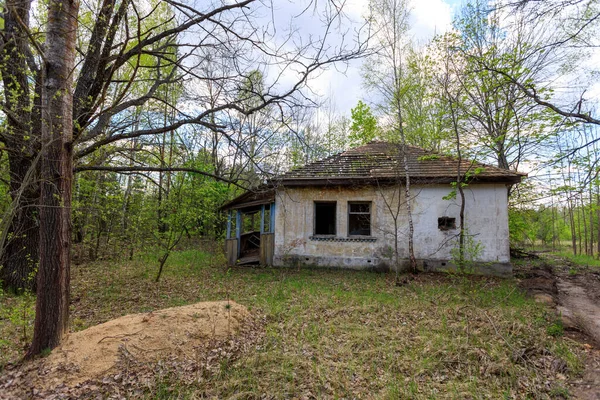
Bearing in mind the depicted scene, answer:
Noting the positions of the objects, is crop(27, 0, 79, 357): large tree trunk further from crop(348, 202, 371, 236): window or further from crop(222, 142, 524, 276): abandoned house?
crop(348, 202, 371, 236): window

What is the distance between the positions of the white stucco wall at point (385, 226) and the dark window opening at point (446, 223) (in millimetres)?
125

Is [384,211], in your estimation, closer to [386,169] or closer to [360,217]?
[386,169]

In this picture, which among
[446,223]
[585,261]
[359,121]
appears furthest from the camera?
[359,121]

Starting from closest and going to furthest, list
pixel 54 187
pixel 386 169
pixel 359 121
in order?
pixel 54 187 < pixel 386 169 < pixel 359 121

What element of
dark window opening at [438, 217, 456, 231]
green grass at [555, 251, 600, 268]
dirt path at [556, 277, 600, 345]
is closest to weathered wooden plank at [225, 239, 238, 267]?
dark window opening at [438, 217, 456, 231]

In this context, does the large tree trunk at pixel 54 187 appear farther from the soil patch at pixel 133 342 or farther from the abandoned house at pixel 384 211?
the abandoned house at pixel 384 211

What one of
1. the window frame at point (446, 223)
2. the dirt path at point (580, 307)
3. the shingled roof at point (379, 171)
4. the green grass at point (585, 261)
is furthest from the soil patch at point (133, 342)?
the green grass at point (585, 261)

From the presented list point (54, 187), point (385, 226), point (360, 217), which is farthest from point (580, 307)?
point (54, 187)

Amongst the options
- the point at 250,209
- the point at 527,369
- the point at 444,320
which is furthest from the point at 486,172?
the point at 250,209

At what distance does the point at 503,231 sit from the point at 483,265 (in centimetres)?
134

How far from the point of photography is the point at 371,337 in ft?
16.8

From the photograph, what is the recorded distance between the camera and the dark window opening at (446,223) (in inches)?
433

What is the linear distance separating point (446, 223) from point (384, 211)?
2230 millimetres

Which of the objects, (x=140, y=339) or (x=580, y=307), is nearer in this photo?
(x=140, y=339)
